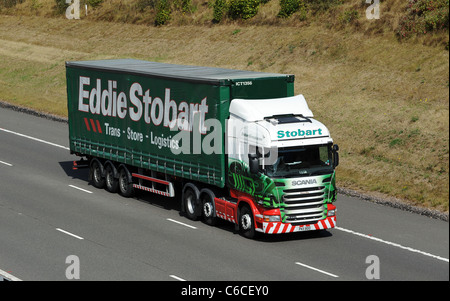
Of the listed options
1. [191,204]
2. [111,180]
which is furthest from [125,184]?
[191,204]

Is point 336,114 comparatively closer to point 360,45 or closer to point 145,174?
point 360,45

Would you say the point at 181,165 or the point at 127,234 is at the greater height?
the point at 181,165

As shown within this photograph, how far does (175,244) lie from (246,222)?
2.10 m

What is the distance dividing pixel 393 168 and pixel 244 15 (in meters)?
24.9

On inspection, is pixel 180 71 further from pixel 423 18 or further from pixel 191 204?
pixel 423 18

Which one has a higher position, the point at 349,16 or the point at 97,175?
the point at 349,16

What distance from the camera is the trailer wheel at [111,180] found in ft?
94.2

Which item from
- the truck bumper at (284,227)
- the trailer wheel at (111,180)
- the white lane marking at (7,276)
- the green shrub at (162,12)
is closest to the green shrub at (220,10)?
the green shrub at (162,12)

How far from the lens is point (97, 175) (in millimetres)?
29609

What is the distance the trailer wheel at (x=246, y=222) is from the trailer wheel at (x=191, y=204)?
195 centimetres

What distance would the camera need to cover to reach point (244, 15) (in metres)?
53.2

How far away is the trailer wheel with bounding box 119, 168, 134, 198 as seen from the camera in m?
27.9

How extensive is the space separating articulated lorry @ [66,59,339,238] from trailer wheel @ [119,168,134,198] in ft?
0.20

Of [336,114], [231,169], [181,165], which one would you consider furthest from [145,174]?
[336,114]
